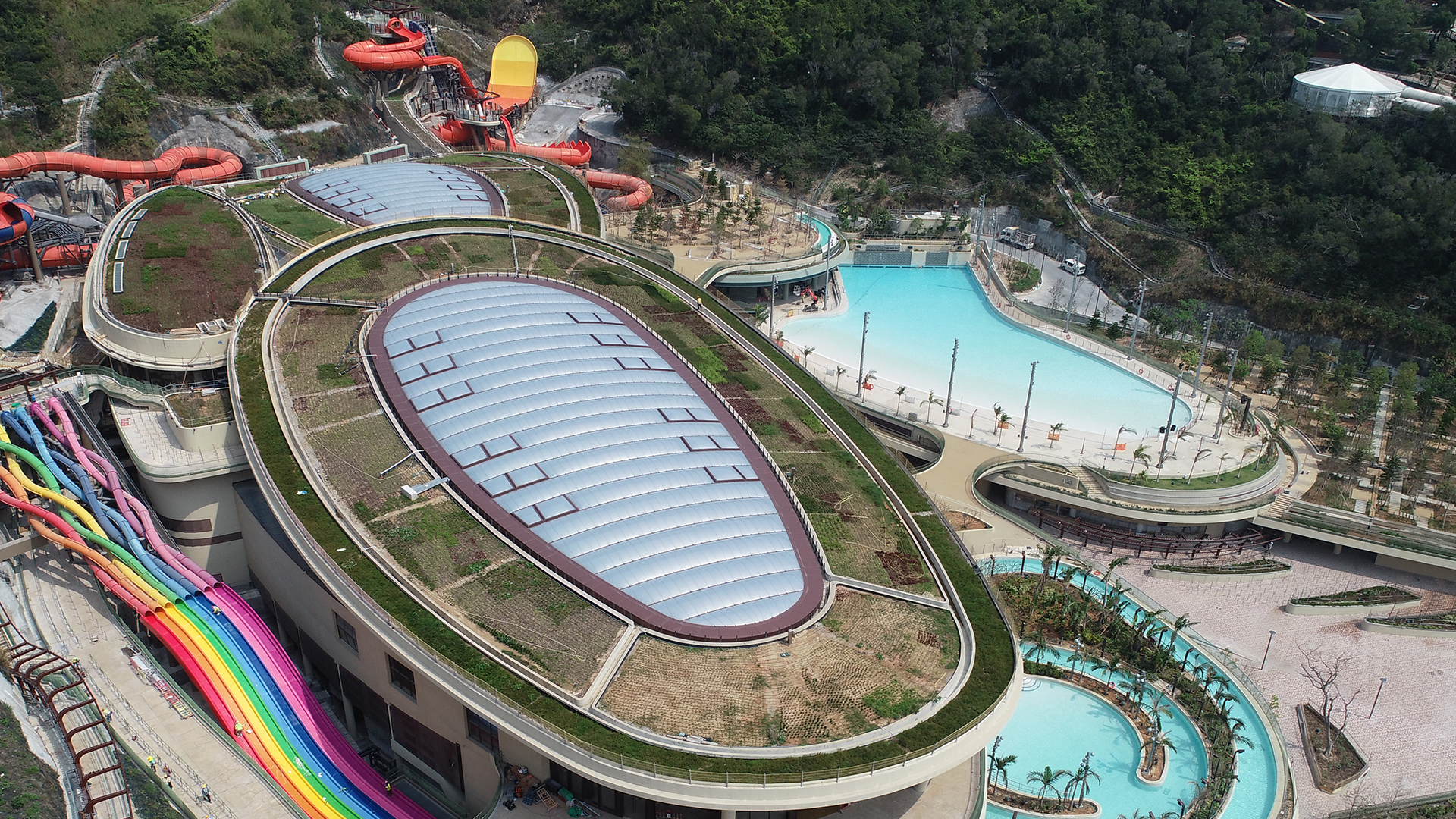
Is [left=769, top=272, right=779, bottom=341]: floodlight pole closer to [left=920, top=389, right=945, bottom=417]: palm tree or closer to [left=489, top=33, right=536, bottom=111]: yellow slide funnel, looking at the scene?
[left=920, top=389, right=945, bottom=417]: palm tree

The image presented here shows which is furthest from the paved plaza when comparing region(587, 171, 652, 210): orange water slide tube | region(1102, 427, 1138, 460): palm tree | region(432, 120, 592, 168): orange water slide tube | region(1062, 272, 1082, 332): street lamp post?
region(432, 120, 592, 168): orange water slide tube

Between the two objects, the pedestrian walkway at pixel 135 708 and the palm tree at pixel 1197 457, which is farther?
the palm tree at pixel 1197 457

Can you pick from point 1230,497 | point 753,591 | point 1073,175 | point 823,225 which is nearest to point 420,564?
point 753,591

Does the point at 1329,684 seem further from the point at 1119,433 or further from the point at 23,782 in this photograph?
the point at 23,782

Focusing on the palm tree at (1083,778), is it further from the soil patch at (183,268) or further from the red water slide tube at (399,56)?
the red water slide tube at (399,56)

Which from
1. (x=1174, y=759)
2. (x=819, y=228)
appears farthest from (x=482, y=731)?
(x=819, y=228)

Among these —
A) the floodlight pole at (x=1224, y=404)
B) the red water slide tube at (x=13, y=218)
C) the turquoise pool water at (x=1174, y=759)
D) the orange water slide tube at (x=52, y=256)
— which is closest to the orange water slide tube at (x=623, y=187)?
the orange water slide tube at (x=52, y=256)

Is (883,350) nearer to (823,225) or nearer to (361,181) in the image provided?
(823,225)
